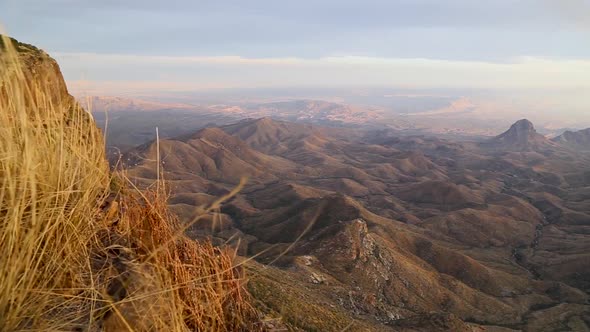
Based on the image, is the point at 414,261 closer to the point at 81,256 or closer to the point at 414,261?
the point at 414,261

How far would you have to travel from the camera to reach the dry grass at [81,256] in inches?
128

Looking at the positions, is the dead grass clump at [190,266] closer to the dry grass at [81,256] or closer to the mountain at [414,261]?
the dry grass at [81,256]

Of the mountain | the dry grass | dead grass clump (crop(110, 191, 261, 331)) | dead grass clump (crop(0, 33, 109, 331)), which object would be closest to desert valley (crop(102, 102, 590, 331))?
the mountain

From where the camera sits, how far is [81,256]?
161 inches

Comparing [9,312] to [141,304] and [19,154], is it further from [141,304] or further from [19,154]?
[19,154]

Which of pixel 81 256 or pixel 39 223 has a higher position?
pixel 39 223

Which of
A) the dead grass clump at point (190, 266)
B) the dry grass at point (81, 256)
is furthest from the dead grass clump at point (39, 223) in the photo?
the dead grass clump at point (190, 266)

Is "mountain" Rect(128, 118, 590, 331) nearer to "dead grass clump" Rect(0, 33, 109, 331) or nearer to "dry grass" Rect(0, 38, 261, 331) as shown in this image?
"dry grass" Rect(0, 38, 261, 331)

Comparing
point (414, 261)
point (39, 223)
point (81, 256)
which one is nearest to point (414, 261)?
point (414, 261)

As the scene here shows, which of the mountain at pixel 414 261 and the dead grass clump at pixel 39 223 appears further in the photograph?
the mountain at pixel 414 261

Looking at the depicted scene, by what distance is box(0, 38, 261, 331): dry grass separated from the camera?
3.26 meters


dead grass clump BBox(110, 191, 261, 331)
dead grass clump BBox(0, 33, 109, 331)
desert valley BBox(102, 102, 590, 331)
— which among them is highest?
dead grass clump BBox(0, 33, 109, 331)

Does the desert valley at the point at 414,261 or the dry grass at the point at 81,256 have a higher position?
the dry grass at the point at 81,256

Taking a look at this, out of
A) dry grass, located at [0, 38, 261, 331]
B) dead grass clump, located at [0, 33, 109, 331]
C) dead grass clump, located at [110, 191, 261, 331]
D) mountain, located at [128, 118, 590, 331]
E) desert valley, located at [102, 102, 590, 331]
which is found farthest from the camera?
mountain, located at [128, 118, 590, 331]
